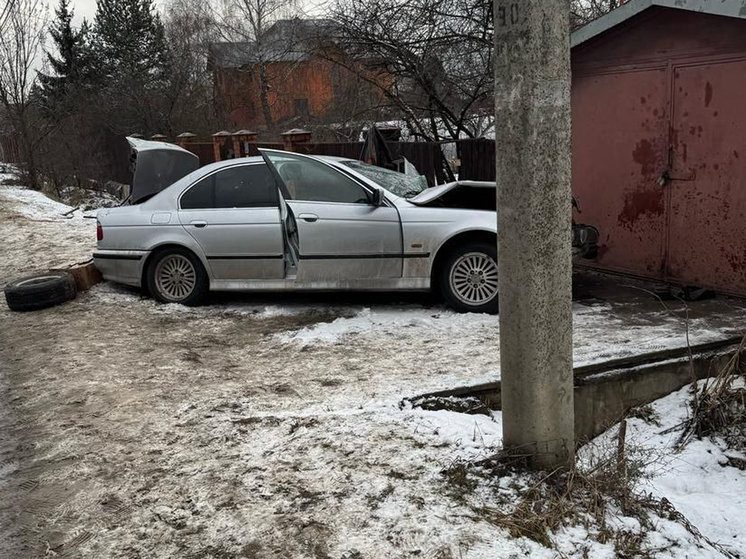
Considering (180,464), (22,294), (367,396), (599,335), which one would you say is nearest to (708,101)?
(599,335)

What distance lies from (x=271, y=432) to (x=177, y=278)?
13.0 ft

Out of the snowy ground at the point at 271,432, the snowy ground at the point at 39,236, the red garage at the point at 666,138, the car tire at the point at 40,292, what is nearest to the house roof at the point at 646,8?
the red garage at the point at 666,138

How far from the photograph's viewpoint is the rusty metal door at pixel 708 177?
7.01 metres

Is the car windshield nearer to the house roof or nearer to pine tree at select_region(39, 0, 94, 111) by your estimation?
the house roof

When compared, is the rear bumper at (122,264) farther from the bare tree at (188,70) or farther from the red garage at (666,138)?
the bare tree at (188,70)

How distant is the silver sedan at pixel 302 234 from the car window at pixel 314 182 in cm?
1

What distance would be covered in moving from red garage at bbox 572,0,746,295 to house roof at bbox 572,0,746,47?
1 cm

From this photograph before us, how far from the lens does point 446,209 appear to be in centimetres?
718

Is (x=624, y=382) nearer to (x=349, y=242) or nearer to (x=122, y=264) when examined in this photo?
(x=349, y=242)

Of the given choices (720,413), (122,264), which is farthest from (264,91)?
(720,413)

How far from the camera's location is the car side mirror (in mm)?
7180

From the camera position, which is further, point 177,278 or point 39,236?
point 39,236

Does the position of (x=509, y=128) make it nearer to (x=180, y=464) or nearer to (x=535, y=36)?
(x=535, y=36)

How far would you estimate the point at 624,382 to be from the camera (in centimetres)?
553
